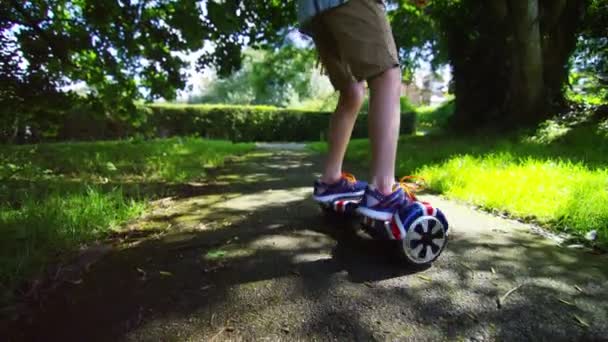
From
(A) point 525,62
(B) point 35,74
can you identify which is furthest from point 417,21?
(B) point 35,74

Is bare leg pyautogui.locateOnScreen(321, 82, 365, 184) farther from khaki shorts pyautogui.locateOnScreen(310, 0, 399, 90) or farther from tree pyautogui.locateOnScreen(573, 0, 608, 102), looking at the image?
tree pyautogui.locateOnScreen(573, 0, 608, 102)

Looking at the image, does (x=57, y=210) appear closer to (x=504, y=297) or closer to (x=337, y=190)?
(x=337, y=190)

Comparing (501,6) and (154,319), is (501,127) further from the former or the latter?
(154,319)

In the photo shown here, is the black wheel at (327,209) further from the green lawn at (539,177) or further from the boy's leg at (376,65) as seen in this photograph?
the green lawn at (539,177)

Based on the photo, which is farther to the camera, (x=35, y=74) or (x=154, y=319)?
(x=35, y=74)

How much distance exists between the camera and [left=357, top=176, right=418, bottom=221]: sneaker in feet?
5.19

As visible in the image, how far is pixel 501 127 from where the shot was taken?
7344 millimetres

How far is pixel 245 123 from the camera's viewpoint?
2025 cm

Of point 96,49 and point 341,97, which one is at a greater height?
point 96,49

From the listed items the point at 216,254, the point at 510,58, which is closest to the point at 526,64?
the point at 510,58

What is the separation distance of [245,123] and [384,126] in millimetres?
19037

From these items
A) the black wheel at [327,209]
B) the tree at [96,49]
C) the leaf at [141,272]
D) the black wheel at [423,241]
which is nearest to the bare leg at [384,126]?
the black wheel at [423,241]

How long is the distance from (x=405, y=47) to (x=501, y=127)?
5934 mm

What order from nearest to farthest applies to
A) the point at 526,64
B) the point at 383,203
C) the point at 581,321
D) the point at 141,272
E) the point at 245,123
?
the point at 581,321
the point at 141,272
the point at 383,203
the point at 526,64
the point at 245,123
